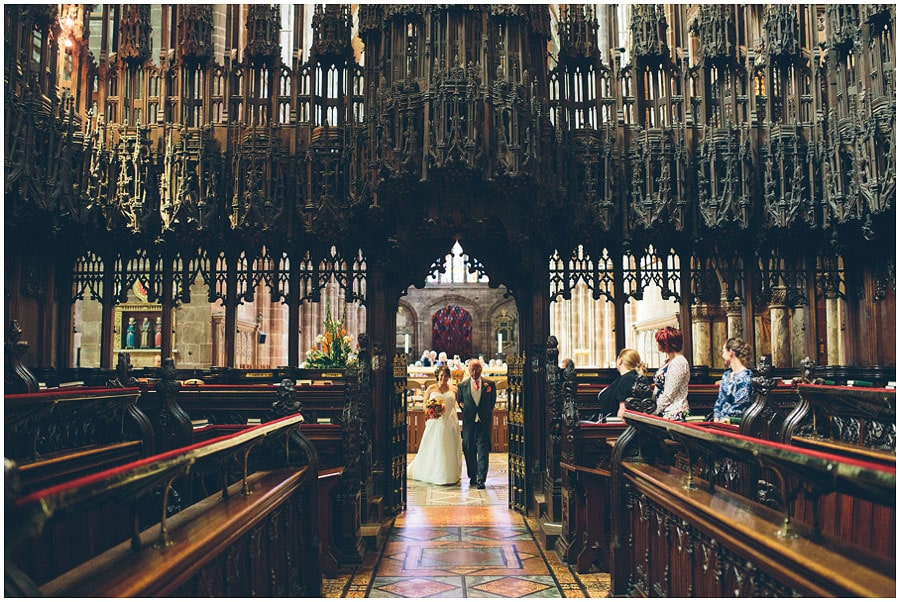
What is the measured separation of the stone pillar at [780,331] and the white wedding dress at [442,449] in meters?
5.12

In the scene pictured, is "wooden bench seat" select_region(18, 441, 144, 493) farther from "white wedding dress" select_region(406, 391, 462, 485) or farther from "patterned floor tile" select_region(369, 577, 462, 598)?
"white wedding dress" select_region(406, 391, 462, 485)

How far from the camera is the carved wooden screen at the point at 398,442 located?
25.7 feet

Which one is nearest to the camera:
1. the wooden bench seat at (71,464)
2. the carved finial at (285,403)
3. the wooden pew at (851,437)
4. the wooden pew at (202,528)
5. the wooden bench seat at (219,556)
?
the wooden pew at (202,528)

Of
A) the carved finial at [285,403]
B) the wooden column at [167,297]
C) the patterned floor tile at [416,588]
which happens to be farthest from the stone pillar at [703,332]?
the carved finial at [285,403]

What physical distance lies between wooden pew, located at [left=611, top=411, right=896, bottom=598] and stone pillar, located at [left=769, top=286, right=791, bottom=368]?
7.26 m

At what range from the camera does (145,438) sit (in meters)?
5.07

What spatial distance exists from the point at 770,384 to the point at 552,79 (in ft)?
17.5

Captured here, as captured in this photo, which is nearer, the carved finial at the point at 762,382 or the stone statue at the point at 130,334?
the carved finial at the point at 762,382

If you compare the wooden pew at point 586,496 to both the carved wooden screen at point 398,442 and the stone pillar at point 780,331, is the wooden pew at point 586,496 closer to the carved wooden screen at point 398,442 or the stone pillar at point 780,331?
the carved wooden screen at point 398,442

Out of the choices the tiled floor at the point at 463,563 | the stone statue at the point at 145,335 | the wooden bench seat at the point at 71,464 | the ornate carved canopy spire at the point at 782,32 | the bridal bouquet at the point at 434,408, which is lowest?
the tiled floor at the point at 463,563

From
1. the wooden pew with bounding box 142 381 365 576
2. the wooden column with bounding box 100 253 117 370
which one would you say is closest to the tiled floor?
the wooden pew with bounding box 142 381 365 576

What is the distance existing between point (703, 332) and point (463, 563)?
32.9ft

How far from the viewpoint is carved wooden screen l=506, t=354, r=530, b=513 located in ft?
25.7

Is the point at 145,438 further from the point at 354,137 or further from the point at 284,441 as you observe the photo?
the point at 354,137
